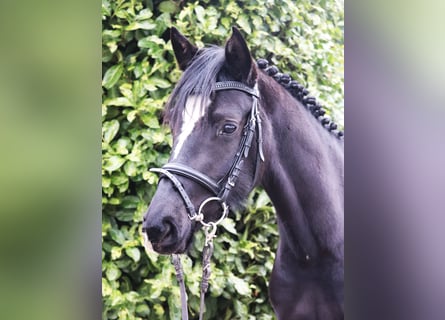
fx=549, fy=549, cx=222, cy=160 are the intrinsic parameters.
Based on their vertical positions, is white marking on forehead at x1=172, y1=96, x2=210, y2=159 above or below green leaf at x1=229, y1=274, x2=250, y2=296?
above

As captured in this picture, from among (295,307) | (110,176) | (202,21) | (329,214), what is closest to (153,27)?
(202,21)

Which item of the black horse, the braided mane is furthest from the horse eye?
the braided mane

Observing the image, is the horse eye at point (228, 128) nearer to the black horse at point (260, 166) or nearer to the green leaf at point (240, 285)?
the black horse at point (260, 166)

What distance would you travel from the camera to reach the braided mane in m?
1.90

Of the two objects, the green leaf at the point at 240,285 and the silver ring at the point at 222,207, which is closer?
the silver ring at the point at 222,207

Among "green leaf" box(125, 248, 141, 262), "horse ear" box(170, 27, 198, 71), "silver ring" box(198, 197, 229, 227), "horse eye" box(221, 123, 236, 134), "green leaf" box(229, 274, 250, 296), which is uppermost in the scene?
"horse ear" box(170, 27, 198, 71)

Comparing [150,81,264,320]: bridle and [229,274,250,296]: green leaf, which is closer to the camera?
[150,81,264,320]: bridle

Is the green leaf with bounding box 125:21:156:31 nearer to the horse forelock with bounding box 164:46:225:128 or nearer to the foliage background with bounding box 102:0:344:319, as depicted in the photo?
the foliage background with bounding box 102:0:344:319

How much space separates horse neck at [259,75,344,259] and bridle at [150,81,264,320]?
0.17 ft

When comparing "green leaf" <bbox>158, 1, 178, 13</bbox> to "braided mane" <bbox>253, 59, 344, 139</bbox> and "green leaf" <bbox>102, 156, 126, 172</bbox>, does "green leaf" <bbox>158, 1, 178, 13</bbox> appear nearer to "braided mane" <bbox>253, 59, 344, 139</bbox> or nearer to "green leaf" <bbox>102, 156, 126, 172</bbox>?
"braided mane" <bbox>253, 59, 344, 139</bbox>

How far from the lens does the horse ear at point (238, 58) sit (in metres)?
1.82

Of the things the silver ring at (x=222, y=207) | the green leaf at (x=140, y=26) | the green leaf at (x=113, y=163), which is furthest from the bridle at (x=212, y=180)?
the green leaf at (x=140, y=26)

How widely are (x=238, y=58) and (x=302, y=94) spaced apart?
28cm
